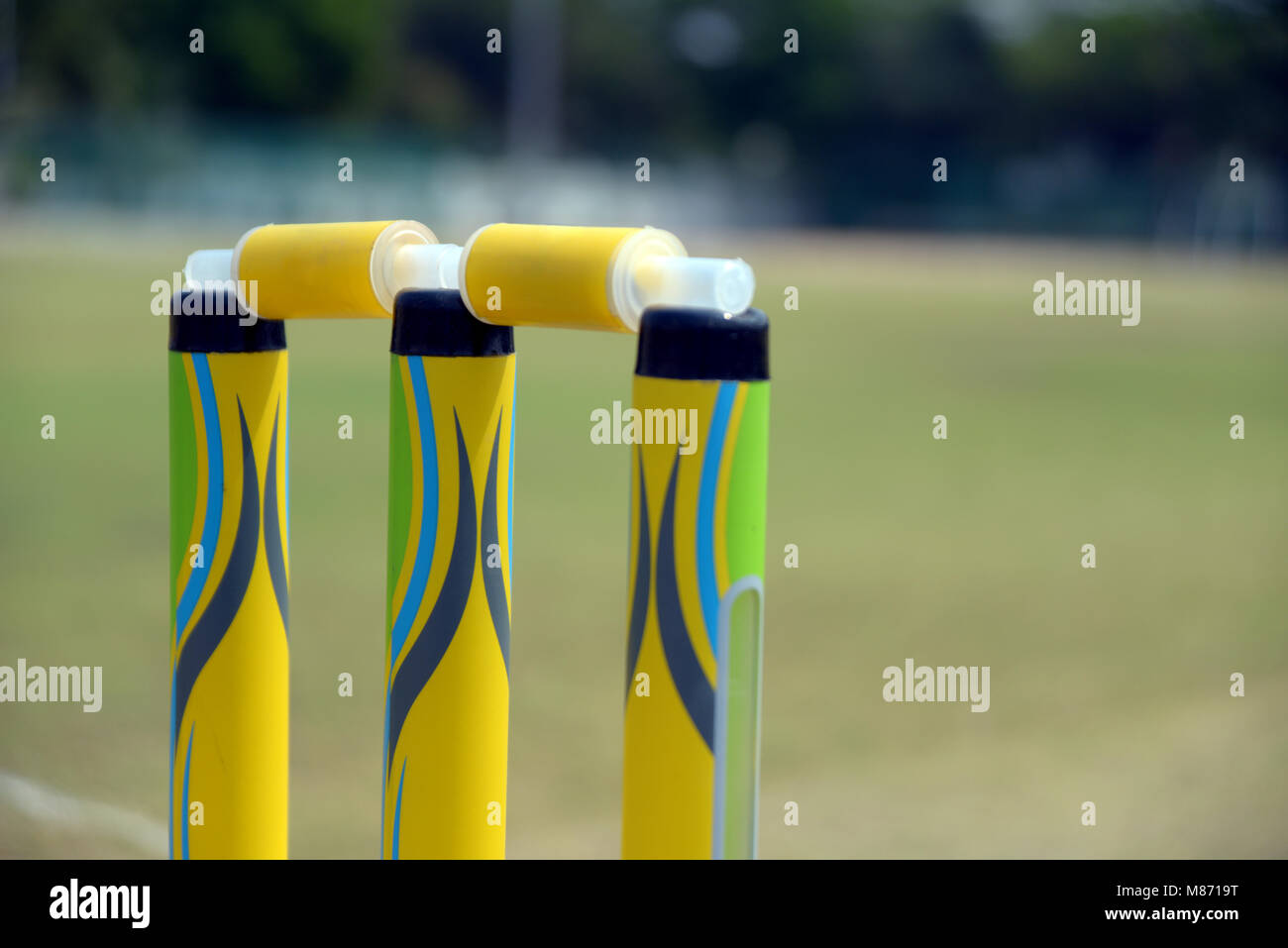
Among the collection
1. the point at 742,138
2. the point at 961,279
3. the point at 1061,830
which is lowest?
the point at 1061,830

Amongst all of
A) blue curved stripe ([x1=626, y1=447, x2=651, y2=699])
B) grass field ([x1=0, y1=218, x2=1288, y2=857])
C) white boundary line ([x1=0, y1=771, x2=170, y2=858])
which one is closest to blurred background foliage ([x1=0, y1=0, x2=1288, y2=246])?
grass field ([x1=0, y1=218, x2=1288, y2=857])

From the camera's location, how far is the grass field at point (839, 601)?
441cm

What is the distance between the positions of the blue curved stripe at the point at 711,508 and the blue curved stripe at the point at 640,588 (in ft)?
0.29

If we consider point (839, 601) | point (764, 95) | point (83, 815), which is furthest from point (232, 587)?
point (764, 95)

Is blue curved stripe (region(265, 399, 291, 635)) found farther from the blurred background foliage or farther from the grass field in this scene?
the blurred background foliage

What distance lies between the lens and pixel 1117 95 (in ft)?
169

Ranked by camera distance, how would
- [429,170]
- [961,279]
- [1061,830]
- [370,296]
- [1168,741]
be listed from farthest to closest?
[429,170], [961,279], [1168,741], [1061,830], [370,296]

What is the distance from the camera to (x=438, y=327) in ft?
7.92

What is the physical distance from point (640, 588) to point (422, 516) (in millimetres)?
532

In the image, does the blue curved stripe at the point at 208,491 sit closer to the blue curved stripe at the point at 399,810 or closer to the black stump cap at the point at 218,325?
the black stump cap at the point at 218,325

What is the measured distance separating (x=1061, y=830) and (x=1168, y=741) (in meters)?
1.08

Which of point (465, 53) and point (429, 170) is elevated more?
point (465, 53)
